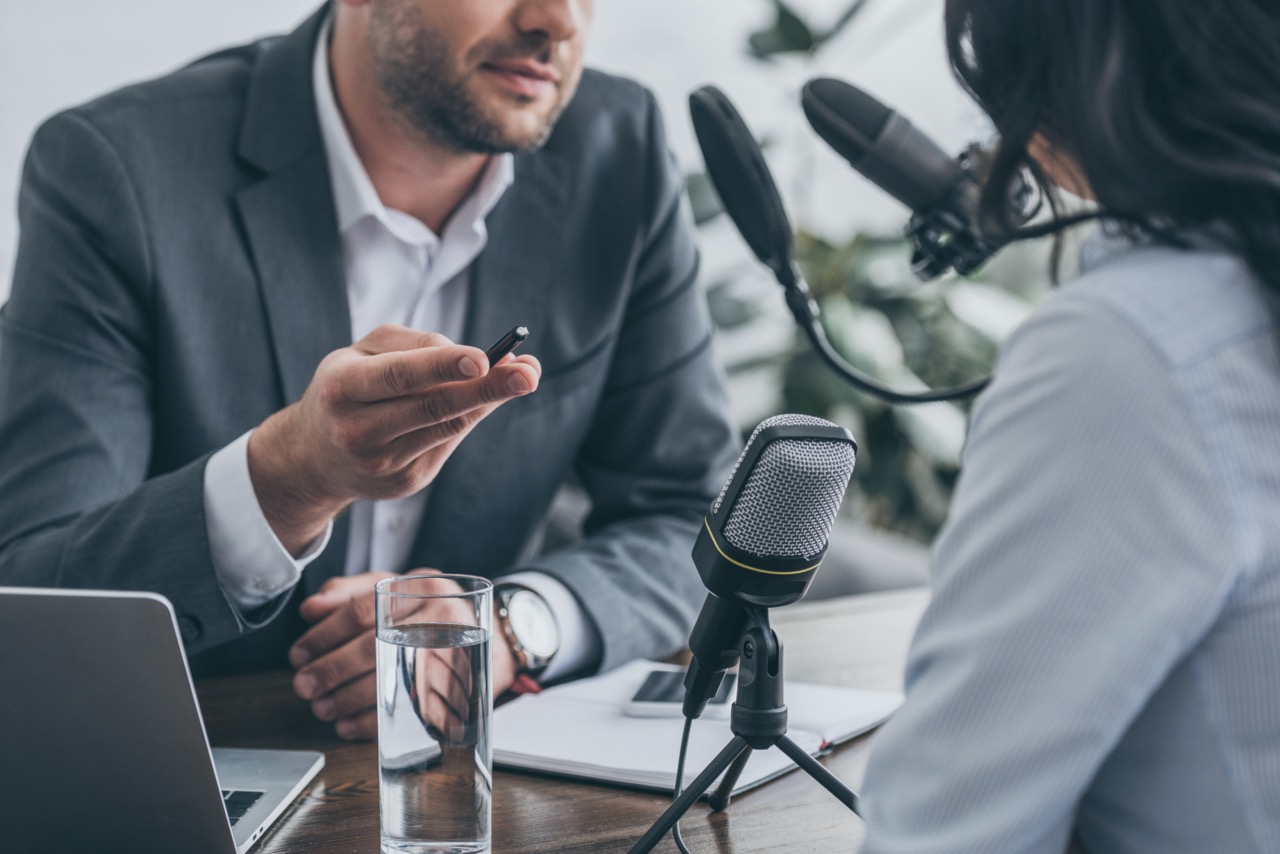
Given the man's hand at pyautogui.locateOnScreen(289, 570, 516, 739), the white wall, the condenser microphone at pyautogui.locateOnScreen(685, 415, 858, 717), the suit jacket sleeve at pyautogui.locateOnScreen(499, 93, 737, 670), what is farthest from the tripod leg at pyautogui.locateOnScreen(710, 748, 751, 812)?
the white wall

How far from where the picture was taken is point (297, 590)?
128cm

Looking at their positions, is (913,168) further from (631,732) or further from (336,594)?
(336,594)

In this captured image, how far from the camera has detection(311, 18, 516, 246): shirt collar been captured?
4.37 feet

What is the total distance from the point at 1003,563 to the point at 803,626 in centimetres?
81

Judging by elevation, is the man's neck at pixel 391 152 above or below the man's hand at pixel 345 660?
above

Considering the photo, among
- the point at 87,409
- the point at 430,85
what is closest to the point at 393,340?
the point at 87,409

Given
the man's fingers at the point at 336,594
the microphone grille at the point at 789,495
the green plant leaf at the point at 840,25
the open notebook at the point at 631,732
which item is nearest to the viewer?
the microphone grille at the point at 789,495

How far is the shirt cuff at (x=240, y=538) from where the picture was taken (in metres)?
0.97

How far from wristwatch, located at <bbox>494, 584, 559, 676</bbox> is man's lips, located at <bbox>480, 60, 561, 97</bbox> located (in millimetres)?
561

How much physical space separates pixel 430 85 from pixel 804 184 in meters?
1.90

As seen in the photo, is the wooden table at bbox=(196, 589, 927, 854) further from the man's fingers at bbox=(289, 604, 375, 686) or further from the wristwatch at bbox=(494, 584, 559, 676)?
the wristwatch at bbox=(494, 584, 559, 676)

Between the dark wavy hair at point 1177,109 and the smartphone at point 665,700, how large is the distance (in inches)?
21.0

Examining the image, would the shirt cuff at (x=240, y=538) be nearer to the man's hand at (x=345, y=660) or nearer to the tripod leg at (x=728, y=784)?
the man's hand at (x=345, y=660)

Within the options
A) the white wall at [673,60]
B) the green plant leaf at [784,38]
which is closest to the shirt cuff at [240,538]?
the white wall at [673,60]
